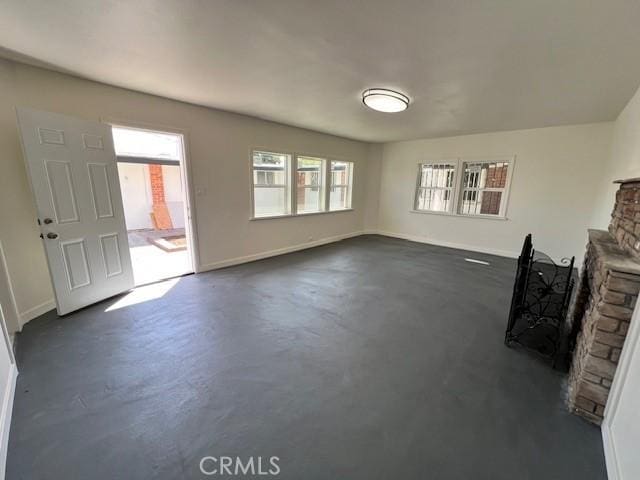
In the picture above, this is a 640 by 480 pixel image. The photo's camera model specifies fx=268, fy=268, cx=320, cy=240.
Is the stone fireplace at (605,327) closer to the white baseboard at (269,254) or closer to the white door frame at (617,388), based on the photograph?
the white door frame at (617,388)

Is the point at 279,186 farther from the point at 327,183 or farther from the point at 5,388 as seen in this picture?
the point at 5,388

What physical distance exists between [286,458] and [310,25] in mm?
2631

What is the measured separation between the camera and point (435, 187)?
6410mm

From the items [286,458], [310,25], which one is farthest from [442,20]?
[286,458]

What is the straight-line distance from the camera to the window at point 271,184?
4891 mm

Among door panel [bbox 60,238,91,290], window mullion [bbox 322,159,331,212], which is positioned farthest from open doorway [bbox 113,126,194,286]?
window mullion [bbox 322,159,331,212]

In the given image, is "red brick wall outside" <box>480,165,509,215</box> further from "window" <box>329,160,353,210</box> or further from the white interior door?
the white interior door

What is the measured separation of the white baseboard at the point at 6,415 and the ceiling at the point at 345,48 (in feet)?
7.86

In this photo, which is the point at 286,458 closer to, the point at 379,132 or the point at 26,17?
the point at 26,17

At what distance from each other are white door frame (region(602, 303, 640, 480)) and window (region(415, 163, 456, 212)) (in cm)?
499

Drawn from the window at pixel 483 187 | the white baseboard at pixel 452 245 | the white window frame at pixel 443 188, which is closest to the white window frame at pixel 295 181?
the white baseboard at pixel 452 245

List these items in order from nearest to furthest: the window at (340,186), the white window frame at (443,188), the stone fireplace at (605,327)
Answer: the stone fireplace at (605,327)
the white window frame at (443,188)
the window at (340,186)

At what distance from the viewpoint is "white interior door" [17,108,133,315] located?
2.53 meters

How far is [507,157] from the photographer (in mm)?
5242
